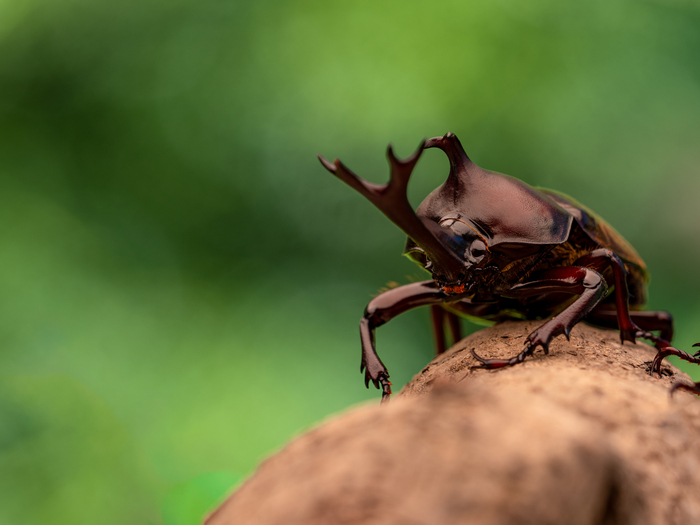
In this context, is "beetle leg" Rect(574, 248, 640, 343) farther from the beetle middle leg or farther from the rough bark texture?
the beetle middle leg

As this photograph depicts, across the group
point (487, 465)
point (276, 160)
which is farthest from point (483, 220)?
point (276, 160)

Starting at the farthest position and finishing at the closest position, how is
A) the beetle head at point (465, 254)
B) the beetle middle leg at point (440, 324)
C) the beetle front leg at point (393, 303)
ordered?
the beetle middle leg at point (440, 324)
the beetle front leg at point (393, 303)
the beetle head at point (465, 254)

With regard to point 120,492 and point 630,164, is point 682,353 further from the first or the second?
point 630,164

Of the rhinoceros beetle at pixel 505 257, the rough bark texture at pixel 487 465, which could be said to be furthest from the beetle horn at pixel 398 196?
the rough bark texture at pixel 487 465

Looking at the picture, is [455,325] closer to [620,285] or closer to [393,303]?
[393,303]

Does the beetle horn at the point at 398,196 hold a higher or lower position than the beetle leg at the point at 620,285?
higher

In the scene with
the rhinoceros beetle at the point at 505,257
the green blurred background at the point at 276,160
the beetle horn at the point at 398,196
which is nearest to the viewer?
the beetle horn at the point at 398,196

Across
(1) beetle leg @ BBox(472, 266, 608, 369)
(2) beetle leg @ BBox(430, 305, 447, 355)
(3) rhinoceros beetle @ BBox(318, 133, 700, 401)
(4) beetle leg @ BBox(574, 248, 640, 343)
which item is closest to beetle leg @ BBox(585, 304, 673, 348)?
(3) rhinoceros beetle @ BBox(318, 133, 700, 401)

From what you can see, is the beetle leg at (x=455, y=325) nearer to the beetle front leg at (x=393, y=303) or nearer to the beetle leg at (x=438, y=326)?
the beetle leg at (x=438, y=326)
